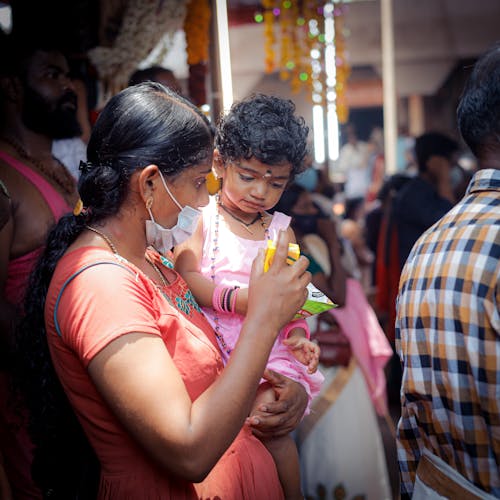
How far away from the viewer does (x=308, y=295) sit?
Result: 175 centimetres

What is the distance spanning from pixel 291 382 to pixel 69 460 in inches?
29.2

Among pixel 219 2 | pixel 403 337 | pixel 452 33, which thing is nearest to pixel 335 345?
pixel 403 337

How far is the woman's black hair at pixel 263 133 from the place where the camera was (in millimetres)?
1981

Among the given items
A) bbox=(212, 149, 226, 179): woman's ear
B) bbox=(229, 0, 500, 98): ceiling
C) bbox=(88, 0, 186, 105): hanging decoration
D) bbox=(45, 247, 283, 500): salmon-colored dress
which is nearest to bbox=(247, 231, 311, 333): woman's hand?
bbox=(45, 247, 283, 500): salmon-colored dress

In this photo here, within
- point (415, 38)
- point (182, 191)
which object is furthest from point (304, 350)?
point (415, 38)

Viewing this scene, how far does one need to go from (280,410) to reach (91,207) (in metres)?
0.87

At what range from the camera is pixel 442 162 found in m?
4.85

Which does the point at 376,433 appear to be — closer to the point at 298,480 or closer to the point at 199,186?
the point at 298,480

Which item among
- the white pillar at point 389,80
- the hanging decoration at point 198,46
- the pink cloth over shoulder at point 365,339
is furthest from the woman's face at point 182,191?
the white pillar at point 389,80

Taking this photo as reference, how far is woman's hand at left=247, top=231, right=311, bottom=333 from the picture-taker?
1.48 meters

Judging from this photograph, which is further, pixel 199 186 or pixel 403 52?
pixel 403 52

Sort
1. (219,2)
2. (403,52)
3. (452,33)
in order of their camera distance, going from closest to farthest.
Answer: (219,2) → (452,33) → (403,52)

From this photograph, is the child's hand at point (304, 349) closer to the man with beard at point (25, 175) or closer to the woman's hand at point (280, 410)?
the woman's hand at point (280, 410)

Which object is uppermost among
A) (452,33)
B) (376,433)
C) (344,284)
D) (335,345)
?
(452,33)
